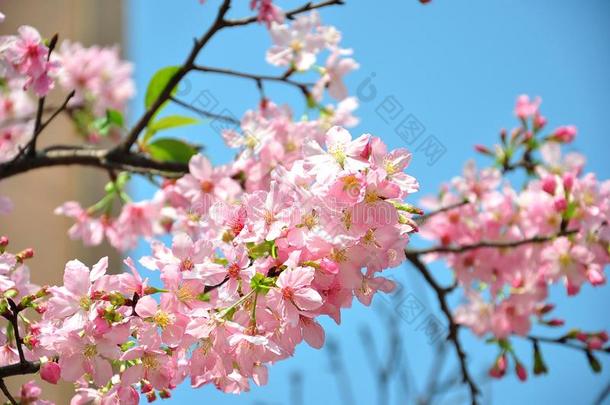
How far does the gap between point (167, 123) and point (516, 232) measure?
904 millimetres

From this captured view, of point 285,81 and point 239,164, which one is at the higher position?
point 285,81

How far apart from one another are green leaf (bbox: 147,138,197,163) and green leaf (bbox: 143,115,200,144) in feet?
0.11

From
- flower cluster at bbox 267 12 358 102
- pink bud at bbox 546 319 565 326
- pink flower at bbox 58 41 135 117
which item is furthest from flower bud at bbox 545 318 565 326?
pink flower at bbox 58 41 135 117

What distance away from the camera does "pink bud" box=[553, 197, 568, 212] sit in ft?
4.97

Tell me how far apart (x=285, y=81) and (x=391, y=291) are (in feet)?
2.56

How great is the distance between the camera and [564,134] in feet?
5.75

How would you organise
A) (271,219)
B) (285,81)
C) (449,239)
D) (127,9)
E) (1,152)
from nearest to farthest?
1. (271,219)
2. (285,81)
3. (449,239)
4. (1,152)
5. (127,9)

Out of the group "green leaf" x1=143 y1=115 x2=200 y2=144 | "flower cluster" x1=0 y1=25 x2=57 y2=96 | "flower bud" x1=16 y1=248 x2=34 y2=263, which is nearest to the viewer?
"flower bud" x1=16 y1=248 x2=34 y2=263

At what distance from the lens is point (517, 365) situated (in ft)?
5.44

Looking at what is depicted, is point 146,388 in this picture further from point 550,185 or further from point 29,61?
point 550,185

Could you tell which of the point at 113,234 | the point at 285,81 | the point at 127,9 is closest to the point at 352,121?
the point at 285,81

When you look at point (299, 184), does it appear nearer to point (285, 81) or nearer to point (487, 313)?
point (285, 81)

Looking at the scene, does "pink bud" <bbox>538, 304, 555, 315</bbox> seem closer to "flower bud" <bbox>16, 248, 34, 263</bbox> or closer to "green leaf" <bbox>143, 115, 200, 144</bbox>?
"green leaf" <bbox>143, 115, 200, 144</bbox>

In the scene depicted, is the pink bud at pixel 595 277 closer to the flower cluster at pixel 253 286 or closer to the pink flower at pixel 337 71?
the pink flower at pixel 337 71
